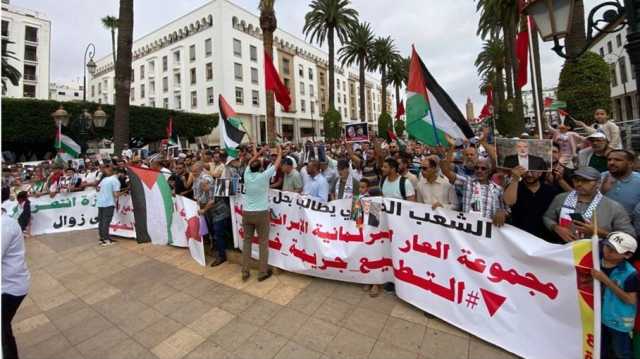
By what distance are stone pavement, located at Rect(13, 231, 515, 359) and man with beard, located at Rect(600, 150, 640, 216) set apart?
1837 millimetres

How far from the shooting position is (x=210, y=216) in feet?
18.0

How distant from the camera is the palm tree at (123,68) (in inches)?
387

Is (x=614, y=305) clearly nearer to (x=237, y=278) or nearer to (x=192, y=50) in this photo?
(x=237, y=278)

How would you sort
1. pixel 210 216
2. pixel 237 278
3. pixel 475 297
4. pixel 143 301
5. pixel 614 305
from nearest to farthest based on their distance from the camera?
pixel 614 305, pixel 475 297, pixel 143 301, pixel 237 278, pixel 210 216

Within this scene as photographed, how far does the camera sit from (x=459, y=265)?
3.22 m

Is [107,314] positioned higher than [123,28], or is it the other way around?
[123,28]

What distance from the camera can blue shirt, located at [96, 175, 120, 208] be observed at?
23.1 ft

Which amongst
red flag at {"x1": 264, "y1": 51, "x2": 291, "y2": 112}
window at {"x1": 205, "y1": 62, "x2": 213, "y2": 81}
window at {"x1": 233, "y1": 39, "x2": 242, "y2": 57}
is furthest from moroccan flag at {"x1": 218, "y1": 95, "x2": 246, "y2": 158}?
window at {"x1": 233, "y1": 39, "x2": 242, "y2": 57}

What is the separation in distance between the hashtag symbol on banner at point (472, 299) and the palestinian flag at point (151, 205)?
18.5 feet

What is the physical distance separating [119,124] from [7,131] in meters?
18.2

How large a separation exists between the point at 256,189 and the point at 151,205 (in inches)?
131

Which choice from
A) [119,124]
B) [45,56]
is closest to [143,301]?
[119,124]

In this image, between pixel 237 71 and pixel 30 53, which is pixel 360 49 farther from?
pixel 30 53

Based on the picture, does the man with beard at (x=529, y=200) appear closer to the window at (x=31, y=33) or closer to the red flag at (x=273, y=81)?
the red flag at (x=273, y=81)
